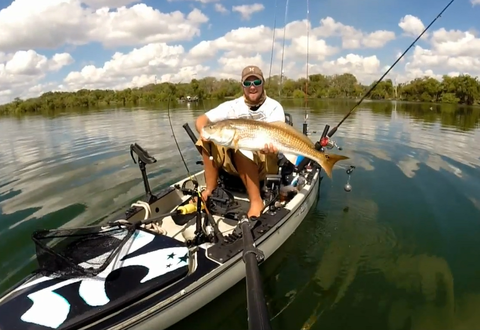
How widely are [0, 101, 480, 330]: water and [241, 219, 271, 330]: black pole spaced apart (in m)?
1.35

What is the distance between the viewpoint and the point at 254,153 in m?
4.85

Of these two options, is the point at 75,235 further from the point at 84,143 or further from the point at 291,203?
the point at 84,143

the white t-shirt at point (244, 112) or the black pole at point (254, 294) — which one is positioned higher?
the white t-shirt at point (244, 112)

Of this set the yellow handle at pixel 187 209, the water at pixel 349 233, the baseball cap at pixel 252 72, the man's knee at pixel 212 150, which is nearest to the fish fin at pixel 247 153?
the man's knee at pixel 212 150

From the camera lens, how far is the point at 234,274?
3863 mm

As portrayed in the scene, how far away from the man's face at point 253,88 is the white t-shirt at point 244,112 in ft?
0.62

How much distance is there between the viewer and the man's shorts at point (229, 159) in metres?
4.95

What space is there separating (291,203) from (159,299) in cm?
266

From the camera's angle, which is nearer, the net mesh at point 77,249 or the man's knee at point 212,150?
the net mesh at point 77,249

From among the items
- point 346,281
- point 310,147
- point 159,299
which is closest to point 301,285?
point 346,281

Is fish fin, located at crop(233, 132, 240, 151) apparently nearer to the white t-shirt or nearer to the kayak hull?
the white t-shirt

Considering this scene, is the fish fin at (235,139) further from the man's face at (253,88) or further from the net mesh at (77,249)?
the net mesh at (77,249)

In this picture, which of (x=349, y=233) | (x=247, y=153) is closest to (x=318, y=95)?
(x=349, y=233)

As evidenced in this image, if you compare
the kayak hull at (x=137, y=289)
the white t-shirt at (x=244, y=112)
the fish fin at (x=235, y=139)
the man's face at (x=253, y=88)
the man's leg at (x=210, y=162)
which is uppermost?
the man's face at (x=253, y=88)
